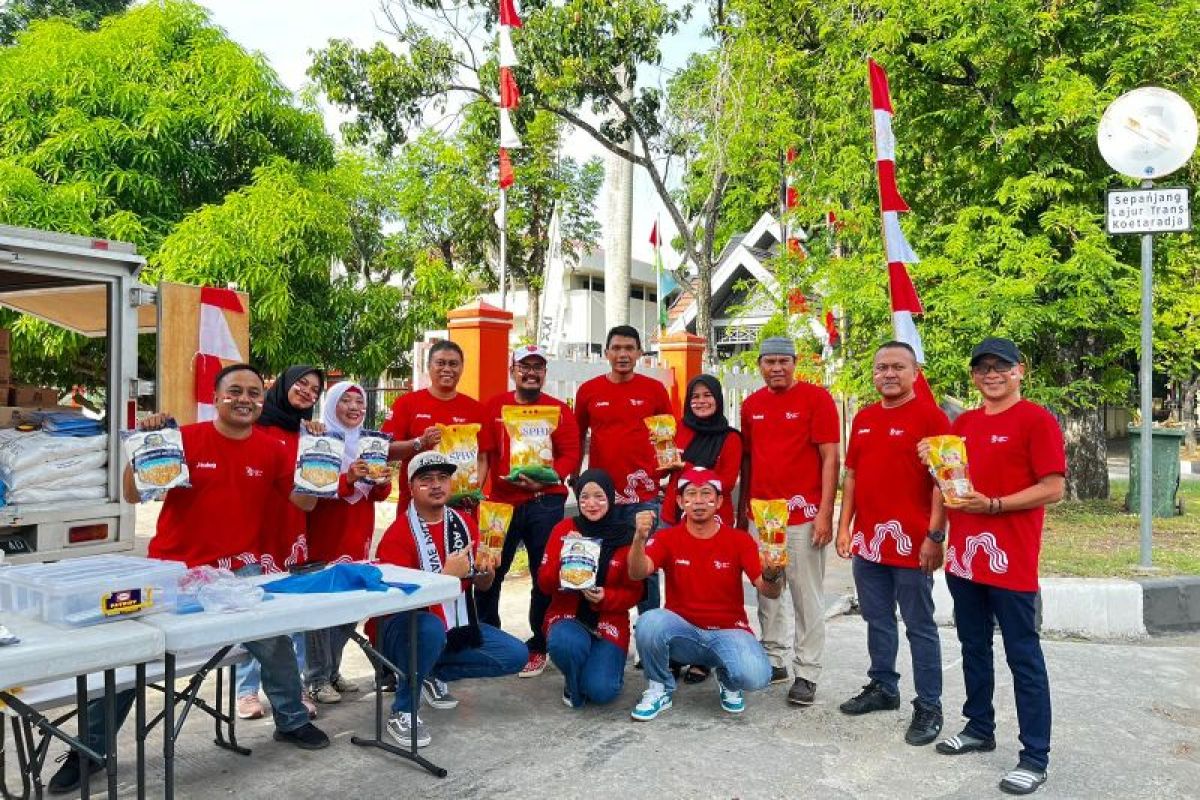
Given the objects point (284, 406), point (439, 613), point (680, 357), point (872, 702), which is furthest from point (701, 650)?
point (680, 357)

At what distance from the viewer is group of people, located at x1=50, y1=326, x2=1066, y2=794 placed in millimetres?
3906

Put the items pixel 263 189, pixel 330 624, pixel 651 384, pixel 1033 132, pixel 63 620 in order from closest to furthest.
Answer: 1. pixel 63 620
2. pixel 330 624
3. pixel 651 384
4. pixel 1033 132
5. pixel 263 189

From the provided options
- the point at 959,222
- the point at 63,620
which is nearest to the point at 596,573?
the point at 63,620

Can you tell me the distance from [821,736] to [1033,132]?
7810mm

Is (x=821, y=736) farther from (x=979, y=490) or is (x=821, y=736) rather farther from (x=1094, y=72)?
(x=1094, y=72)

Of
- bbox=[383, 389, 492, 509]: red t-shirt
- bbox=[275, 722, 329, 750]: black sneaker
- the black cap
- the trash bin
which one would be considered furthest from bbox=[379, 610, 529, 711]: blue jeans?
the trash bin

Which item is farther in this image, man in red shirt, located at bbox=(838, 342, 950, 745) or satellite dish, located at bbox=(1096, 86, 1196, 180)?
satellite dish, located at bbox=(1096, 86, 1196, 180)

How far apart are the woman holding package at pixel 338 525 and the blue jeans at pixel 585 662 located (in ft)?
3.37

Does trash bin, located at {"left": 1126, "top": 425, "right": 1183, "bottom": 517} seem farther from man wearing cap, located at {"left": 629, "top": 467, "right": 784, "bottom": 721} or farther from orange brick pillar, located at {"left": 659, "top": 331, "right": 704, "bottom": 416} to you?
man wearing cap, located at {"left": 629, "top": 467, "right": 784, "bottom": 721}

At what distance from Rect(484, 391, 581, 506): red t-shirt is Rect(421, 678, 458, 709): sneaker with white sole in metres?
1.08

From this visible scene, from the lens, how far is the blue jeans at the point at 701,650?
4527 millimetres

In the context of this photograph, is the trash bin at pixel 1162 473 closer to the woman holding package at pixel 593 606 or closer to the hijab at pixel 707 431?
the hijab at pixel 707 431

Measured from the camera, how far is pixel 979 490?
12.9 ft

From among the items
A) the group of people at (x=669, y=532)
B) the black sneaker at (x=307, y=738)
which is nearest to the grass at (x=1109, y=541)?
the group of people at (x=669, y=532)
